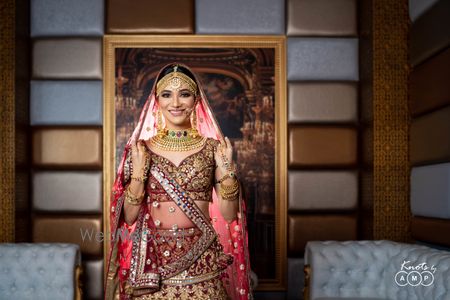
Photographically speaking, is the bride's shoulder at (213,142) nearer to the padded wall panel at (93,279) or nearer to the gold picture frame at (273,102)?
the gold picture frame at (273,102)

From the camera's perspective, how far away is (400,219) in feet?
10.4

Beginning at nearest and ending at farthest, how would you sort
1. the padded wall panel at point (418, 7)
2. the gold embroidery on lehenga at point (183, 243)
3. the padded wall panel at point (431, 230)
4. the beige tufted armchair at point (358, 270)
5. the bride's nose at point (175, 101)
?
the gold embroidery on lehenga at point (183, 243), the bride's nose at point (175, 101), the padded wall panel at point (431, 230), the beige tufted armchair at point (358, 270), the padded wall panel at point (418, 7)

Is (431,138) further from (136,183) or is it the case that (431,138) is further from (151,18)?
(151,18)

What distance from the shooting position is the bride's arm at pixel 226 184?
88.6 inches

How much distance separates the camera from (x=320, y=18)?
133 inches

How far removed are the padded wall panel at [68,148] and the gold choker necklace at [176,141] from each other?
1.09 metres

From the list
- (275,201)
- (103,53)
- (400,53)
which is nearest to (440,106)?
(400,53)

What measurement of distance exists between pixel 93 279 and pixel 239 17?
1.98m

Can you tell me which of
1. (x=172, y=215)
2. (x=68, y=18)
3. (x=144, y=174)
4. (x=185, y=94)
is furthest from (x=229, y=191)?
(x=68, y=18)

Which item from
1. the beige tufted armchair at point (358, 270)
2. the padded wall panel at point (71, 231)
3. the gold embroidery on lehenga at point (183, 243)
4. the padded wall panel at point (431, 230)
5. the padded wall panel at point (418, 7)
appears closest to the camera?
the gold embroidery on lehenga at point (183, 243)

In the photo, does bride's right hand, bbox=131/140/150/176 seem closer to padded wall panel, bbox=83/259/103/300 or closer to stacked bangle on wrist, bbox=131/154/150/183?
stacked bangle on wrist, bbox=131/154/150/183

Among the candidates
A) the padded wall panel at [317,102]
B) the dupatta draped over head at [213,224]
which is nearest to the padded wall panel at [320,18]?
the padded wall panel at [317,102]

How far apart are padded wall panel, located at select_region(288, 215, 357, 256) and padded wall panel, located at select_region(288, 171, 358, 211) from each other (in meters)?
0.07

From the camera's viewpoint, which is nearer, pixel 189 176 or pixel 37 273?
pixel 189 176
